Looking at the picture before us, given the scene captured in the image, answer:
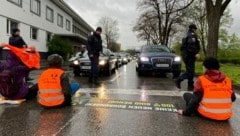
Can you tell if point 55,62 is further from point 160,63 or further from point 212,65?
point 160,63

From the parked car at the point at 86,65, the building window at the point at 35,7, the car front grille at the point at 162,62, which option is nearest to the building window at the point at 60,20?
the building window at the point at 35,7

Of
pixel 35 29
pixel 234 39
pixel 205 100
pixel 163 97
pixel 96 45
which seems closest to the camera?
pixel 205 100

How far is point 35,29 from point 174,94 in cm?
2743

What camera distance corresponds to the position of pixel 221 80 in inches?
257

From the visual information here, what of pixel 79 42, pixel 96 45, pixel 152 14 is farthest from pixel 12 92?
pixel 79 42

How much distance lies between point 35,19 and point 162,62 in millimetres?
21034

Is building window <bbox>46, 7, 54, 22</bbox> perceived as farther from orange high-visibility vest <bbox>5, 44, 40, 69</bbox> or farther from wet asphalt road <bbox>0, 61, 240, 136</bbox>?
wet asphalt road <bbox>0, 61, 240, 136</bbox>

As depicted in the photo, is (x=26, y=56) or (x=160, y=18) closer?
(x=26, y=56)

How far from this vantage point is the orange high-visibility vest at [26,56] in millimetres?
8117

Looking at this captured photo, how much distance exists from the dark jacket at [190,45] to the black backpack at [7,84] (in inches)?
216

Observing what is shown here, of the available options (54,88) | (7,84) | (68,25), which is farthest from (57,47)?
(54,88)

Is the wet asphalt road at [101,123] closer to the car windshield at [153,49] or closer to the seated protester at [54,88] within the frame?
the seated protester at [54,88]

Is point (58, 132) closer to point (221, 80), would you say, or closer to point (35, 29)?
point (221, 80)

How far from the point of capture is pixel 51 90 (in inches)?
284
